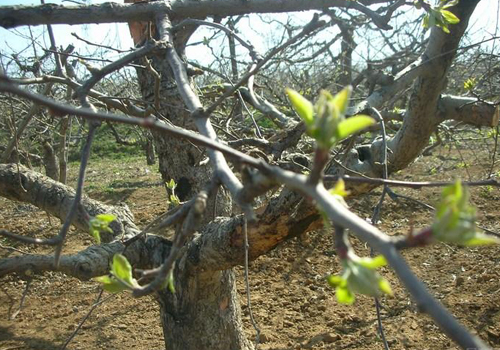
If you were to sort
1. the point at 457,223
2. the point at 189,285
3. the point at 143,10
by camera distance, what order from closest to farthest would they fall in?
the point at 457,223 < the point at 143,10 < the point at 189,285

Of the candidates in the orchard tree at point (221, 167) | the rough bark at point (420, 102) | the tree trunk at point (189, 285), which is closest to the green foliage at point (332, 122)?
the orchard tree at point (221, 167)

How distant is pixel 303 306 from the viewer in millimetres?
4168

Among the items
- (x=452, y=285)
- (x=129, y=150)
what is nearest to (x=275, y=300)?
(x=452, y=285)

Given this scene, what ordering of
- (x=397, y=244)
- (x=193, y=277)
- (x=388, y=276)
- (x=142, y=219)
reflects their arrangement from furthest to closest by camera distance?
(x=142, y=219) < (x=388, y=276) < (x=193, y=277) < (x=397, y=244)

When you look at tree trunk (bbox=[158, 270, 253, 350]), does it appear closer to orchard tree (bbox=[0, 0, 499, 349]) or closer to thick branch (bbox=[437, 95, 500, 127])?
orchard tree (bbox=[0, 0, 499, 349])

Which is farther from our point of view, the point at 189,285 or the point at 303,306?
the point at 303,306

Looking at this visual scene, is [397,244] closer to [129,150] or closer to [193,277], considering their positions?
[193,277]

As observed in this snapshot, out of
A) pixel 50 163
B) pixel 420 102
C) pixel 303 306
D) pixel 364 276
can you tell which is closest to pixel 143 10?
pixel 420 102

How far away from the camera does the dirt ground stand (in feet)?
11.8

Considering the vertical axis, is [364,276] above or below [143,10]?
below

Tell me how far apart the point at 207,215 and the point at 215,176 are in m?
1.99

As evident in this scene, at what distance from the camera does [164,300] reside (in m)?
2.75

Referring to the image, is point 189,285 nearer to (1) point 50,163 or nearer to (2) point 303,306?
(2) point 303,306

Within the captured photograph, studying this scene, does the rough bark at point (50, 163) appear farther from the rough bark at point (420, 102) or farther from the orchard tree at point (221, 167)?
the rough bark at point (420, 102)
